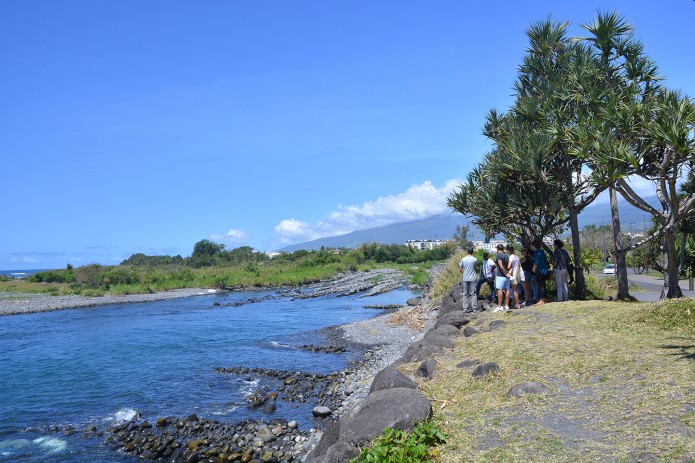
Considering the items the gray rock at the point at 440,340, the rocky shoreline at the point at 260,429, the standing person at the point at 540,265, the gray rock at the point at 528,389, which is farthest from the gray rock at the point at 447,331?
the gray rock at the point at 528,389

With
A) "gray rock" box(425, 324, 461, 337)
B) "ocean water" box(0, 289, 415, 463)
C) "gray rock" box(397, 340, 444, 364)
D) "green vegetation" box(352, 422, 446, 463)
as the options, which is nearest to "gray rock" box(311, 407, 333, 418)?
"ocean water" box(0, 289, 415, 463)

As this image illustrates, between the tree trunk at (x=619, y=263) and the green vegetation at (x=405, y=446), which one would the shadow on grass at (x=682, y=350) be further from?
the tree trunk at (x=619, y=263)

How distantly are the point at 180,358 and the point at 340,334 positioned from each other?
6.16 meters

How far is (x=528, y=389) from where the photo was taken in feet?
21.9

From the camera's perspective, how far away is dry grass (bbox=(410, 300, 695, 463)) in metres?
4.97

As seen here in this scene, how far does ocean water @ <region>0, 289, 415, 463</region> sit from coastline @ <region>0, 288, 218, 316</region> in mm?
6038

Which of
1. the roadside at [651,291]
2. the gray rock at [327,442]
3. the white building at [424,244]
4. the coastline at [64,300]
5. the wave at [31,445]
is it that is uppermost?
the white building at [424,244]

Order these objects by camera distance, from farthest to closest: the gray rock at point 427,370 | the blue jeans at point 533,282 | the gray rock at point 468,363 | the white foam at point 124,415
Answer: the blue jeans at point 533,282 < the white foam at point 124,415 < the gray rock at point 468,363 < the gray rock at point 427,370

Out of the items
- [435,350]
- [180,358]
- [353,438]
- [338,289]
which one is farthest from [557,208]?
[338,289]

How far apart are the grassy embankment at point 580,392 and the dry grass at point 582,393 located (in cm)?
1

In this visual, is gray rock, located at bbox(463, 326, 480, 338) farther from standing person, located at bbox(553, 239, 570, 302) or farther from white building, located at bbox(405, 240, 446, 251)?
white building, located at bbox(405, 240, 446, 251)

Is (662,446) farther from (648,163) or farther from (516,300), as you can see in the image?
(648,163)

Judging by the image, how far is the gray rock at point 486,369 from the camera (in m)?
7.64

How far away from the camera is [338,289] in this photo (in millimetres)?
46906
